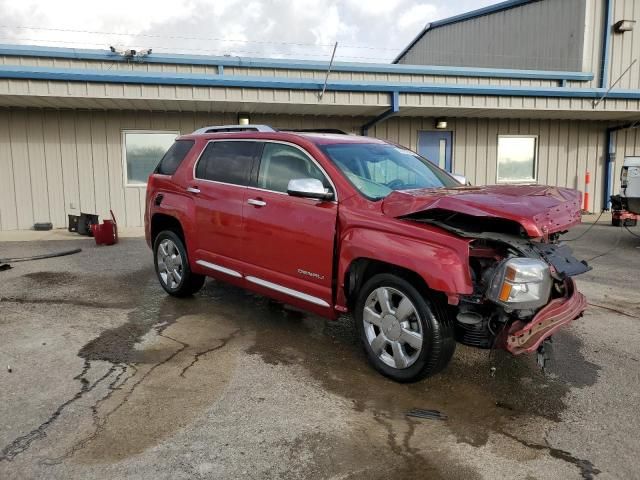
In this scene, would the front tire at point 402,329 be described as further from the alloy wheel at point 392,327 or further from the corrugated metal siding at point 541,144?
the corrugated metal siding at point 541,144

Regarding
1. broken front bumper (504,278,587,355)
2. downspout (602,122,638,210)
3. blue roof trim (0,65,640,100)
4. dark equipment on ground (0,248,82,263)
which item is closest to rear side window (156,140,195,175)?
dark equipment on ground (0,248,82,263)

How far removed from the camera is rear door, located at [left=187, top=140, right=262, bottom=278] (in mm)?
5105

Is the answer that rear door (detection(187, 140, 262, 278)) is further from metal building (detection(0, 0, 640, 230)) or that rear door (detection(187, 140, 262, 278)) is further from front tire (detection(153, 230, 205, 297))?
metal building (detection(0, 0, 640, 230))

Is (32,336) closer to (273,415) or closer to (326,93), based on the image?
(273,415)

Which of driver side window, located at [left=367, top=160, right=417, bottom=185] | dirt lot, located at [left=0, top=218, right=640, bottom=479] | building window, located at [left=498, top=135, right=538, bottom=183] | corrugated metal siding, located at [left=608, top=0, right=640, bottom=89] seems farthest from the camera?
corrugated metal siding, located at [left=608, top=0, right=640, bottom=89]

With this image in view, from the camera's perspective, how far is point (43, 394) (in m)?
3.66

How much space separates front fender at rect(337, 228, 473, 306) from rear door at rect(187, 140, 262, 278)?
1.40 meters

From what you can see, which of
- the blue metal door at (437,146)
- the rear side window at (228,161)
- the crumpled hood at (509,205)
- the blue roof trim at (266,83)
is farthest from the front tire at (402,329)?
the blue metal door at (437,146)

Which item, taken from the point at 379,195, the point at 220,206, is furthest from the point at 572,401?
the point at 220,206

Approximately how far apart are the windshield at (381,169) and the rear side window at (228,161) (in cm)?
89

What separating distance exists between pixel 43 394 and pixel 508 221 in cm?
332

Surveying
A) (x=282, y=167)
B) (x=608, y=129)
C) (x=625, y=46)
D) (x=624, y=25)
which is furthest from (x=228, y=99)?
(x=625, y=46)

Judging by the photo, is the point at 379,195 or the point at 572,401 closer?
the point at 572,401

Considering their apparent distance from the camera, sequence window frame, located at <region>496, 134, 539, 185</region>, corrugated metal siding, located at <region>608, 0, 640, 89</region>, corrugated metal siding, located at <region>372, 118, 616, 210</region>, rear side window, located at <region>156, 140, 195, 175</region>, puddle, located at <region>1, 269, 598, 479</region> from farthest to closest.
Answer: corrugated metal siding, located at <region>608, 0, 640, 89</region>, window frame, located at <region>496, 134, 539, 185</region>, corrugated metal siding, located at <region>372, 118, 616, 210</region>, rear side window, located at <region>156, 140, 195, 175</region>, puddle, located at <region>1, 269, 598, 479</region>
